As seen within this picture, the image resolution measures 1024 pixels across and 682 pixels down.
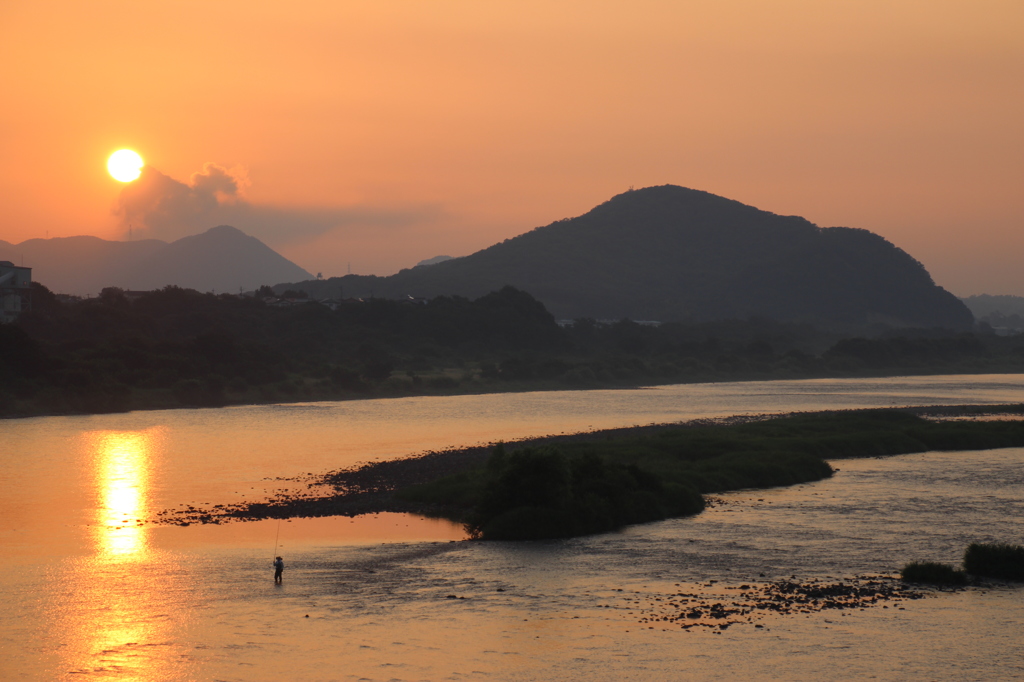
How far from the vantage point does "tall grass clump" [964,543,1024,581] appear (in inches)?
1385

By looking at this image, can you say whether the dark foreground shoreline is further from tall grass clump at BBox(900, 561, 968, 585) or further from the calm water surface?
tall grass clump at BBox(900, 561, 968, 585)

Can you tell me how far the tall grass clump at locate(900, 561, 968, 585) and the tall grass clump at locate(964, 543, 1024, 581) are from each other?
1013 millimetres

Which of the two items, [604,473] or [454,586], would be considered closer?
[454,586]

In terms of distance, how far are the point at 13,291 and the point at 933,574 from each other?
5660 inches

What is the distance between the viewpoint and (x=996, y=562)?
3544 cm

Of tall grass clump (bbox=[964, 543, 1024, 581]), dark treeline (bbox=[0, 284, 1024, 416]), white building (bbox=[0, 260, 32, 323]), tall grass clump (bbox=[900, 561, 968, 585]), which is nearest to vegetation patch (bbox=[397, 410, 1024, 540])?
tall grass clump (bbox=[900, 561, 968, 585])


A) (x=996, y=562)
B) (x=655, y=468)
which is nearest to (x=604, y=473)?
(x=655, y=468)

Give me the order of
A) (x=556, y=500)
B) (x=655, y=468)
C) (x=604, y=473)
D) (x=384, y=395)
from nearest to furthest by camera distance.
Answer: (x=556, y=500) → (x=604, y=473) → (x=655, y=468) → (x=384, y=395)

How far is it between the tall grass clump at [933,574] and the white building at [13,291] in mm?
134880

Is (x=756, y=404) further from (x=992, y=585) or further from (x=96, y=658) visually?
(x=96, y=658)

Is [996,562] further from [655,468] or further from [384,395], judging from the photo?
[384,395]

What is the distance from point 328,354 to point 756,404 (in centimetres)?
7720

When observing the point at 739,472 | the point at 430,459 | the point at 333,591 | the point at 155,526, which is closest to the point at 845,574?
the point at 333,591

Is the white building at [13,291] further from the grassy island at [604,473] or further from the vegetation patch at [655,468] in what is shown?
the vegetation patch at [655,468]
